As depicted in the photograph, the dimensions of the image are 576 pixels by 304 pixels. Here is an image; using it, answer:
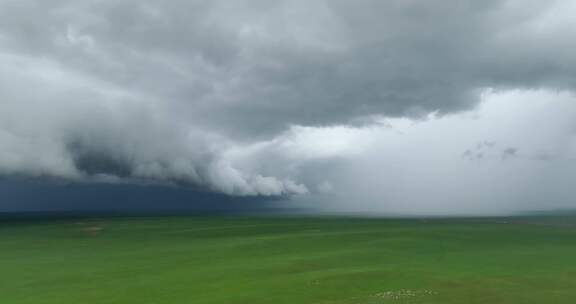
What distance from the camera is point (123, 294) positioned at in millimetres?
39312

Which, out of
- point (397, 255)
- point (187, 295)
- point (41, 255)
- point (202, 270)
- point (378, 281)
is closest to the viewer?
point (187, 295)

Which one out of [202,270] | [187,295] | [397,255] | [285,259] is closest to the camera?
[187,295]

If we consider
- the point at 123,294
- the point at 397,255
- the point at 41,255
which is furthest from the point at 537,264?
the point at 41,255

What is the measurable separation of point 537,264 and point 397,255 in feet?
56.0

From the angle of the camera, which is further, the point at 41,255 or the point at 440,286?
the point at 41,255

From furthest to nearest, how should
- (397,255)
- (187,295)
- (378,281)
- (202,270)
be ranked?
1. (397,255)
2. (202,270)
3. (378,281)
4. (187,295)

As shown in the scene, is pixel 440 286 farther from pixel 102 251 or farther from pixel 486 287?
pixel 102 251

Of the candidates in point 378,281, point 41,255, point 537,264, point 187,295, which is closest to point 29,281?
point 187,295

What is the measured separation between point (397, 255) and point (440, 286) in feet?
76.0

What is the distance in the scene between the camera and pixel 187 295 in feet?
125

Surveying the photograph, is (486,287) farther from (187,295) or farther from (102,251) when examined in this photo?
(102,251)

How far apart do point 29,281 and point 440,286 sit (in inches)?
1607

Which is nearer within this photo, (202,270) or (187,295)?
(187,295)

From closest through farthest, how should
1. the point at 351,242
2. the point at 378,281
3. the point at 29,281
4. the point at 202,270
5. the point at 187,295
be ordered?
1. the point at 187,295
2. the point at 378,281
3. the point at 29,281
4. the point at 202,270
5. the point at 351,242
